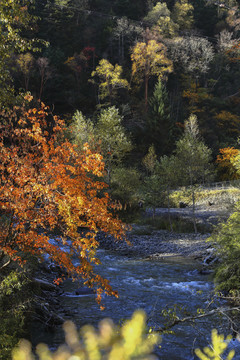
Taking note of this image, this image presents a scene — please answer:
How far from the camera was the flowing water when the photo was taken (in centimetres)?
→ 860

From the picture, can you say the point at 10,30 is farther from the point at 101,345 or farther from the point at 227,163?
the point at 227,163

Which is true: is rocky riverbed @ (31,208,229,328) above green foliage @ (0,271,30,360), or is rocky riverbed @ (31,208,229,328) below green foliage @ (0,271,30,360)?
below

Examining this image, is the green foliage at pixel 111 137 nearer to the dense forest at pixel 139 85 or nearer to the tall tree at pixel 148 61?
the dense forest at pixel 139 85

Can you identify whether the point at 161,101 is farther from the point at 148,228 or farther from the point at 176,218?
the point at 148,228

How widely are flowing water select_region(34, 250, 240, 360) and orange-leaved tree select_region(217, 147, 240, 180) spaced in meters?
31.4

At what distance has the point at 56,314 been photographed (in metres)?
9.55

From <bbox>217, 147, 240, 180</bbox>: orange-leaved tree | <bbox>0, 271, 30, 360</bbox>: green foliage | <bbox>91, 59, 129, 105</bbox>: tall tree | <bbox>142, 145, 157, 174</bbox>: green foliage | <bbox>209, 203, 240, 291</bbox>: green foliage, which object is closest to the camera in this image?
<bbox>0, 271, 30, 360</bbox>: green foliage

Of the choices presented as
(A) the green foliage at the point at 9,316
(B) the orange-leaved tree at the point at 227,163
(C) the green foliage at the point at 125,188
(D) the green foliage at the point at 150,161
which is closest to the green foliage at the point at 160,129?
(D) the green foliage at the point at 150,161

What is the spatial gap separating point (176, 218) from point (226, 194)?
8629mm

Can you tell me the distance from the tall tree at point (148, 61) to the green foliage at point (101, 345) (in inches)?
1905

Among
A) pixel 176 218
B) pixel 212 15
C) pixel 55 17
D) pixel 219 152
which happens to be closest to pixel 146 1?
pixel 212 15

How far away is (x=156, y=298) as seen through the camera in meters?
11.9

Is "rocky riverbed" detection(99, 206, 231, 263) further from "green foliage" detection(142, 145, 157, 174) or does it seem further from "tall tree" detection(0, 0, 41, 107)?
"green foliage" detection(142, 145, 157, 174)

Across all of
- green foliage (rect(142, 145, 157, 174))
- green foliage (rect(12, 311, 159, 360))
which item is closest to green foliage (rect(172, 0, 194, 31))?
green foliage (rect(142, 145, 157, 174))
